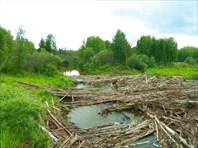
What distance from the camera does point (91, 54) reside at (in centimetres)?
8400

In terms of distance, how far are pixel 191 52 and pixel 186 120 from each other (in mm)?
113020

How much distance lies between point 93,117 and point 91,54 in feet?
221

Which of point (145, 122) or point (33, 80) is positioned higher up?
point (33, 80)

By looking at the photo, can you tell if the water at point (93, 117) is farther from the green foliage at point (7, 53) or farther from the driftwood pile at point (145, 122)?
the green foliage at point (7, 53)

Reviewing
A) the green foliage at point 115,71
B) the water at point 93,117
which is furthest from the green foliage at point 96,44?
the water at point 93,117

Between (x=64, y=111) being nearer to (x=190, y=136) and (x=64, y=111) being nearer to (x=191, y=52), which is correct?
(x=190, y=136)

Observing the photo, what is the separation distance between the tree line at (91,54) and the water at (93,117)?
60.5 ft

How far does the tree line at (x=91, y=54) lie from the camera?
35656 millimetres

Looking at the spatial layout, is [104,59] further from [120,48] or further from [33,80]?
[33,80]

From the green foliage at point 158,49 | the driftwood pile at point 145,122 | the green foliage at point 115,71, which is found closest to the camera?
the driftwood pile at point 145,122

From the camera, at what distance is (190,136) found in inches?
467

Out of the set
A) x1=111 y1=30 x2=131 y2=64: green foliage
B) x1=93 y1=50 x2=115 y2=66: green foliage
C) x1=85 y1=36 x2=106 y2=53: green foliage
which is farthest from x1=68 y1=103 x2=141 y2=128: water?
x1=85 y1=36 x2=106 y2=53: green foliage

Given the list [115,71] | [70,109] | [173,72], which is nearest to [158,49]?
[173,72]

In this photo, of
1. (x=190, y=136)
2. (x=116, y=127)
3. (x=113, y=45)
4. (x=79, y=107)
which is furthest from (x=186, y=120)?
(x=113, y=45)
